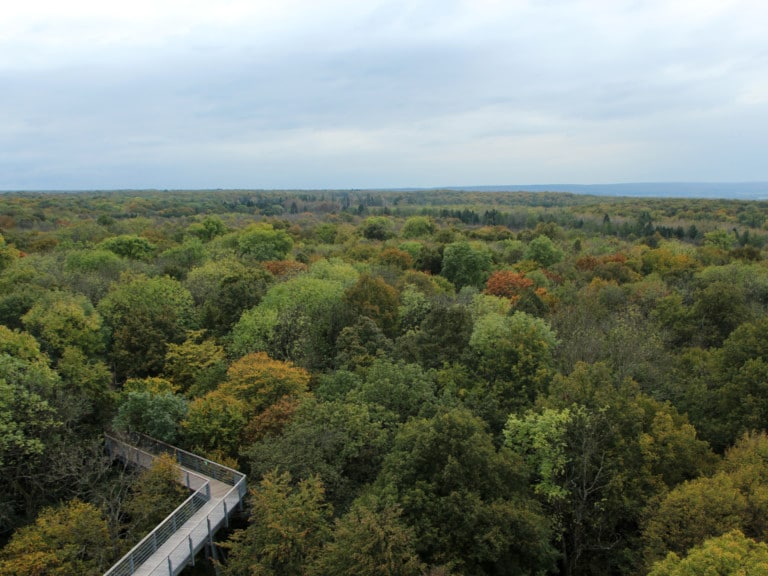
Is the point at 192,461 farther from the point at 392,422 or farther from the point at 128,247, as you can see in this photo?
the point at 128,247

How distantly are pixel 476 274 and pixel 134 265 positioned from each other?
124 ft

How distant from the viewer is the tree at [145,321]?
32.9 meters

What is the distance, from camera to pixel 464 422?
59.7 feet

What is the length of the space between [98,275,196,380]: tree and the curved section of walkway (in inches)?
301

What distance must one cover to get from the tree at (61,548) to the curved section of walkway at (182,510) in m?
1.77

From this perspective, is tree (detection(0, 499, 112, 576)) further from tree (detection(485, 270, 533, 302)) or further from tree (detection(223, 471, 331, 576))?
tree (detection(485, 270, 533, 302))

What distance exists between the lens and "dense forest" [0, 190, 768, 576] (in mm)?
16797

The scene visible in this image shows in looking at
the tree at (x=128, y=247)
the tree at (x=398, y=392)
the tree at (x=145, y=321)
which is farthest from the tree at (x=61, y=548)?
the tree at (x=128, y=247)

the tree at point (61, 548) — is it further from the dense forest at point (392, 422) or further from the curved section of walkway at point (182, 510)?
the curved section of walkway at point (182, 510)

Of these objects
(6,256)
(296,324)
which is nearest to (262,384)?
(296,324)

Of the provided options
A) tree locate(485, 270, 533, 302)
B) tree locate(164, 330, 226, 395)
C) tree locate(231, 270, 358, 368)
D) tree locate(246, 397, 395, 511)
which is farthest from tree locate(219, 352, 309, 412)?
tree locate(485, 270, 533, 302)

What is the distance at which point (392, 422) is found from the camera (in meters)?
23.0

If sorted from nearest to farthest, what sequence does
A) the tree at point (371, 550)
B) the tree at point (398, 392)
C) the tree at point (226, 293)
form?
1. the tree at point (371, 550)
2. the tree at point (398, 392)
3. the tree at point (226, 293)

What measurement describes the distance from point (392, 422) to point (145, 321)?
20.2 metres
